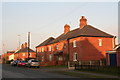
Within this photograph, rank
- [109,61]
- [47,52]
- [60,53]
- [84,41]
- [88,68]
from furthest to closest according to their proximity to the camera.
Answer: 1. [47,52]
2. [60,53]
3. [84,41]
4. [109,61]
5. [88,68]

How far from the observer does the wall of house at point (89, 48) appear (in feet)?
123

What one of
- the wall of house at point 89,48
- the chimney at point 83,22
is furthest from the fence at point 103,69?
the chimney at point 83,22

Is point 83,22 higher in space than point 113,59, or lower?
higher

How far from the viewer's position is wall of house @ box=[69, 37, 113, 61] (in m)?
37.5

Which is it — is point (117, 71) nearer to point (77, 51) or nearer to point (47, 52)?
point (77, 51)

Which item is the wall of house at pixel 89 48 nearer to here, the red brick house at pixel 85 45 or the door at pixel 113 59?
the red brick house at pixel 85 45

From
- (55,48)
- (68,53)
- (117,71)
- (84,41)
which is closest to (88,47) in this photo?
(84,41)

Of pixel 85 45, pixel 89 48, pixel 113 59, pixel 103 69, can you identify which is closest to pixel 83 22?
pixel 85 45

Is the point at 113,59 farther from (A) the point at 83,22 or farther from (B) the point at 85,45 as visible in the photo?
(A) the point at 83,22

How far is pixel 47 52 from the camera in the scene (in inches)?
2184

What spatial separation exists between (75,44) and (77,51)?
1.90 m

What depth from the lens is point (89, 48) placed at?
125 feet

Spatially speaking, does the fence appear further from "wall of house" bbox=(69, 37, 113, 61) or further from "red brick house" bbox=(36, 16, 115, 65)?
"wall of house" bbox=(69, 37, 113, 61)

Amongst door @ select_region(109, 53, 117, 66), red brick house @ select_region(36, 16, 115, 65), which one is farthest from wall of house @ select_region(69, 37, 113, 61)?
door @ select_region(109, 53, 117, 66)
